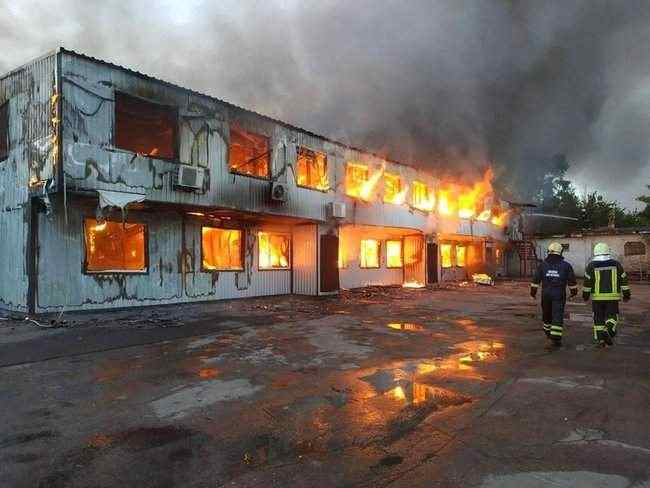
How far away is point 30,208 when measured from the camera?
1033 centimetres

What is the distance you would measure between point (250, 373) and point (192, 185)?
7.21 meters

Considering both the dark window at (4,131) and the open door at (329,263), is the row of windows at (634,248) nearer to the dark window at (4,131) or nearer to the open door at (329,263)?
the open door at (329,263)

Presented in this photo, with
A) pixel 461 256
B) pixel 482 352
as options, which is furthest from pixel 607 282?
pixel 461 256

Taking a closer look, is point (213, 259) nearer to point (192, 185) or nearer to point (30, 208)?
point (192, 185)

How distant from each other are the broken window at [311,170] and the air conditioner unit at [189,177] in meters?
4.29

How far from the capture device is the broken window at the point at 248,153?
13.6 metres

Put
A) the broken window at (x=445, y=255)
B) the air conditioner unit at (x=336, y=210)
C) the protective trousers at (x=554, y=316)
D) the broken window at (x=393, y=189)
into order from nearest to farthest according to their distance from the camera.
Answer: the protective trousers at (x=554, y=316)
the air conditioner unit at (x=336, y=210)
the broken window at (x=393, y=189)
the broken window at (x=445, y=255)

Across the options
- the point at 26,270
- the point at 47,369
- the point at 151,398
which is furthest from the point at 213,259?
the point at 151,398

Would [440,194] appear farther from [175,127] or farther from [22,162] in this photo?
[22,162]

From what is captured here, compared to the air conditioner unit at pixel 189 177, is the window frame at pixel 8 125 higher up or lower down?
higher up

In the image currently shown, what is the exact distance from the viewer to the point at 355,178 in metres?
18.4

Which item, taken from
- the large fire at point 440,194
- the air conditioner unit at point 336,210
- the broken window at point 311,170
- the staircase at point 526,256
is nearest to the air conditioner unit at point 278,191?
the broken window at point 311,170

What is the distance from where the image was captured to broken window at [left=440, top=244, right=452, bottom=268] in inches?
979

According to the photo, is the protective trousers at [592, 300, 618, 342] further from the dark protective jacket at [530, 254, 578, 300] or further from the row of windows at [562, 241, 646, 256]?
the row of windows at [562, 241, 646, 256]
